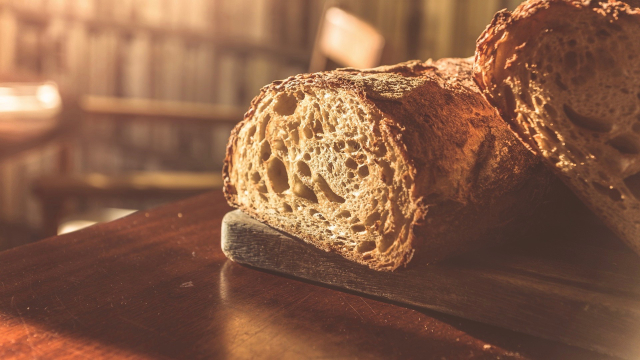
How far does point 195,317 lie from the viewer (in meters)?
0.82

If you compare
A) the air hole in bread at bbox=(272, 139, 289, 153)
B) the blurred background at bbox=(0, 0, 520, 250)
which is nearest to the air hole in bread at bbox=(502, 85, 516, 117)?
the air hole in bread at bbox=(272, 139, 289, 153)

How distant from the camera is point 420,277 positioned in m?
0.90

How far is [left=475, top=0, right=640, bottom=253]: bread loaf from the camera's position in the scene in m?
0.77

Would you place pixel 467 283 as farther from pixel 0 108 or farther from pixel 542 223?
pixel 0 108

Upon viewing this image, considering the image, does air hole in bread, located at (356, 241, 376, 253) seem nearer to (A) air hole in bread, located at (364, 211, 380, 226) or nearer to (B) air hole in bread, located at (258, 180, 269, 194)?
(A) air hole in bread, located at (364, 211, 380, 226)

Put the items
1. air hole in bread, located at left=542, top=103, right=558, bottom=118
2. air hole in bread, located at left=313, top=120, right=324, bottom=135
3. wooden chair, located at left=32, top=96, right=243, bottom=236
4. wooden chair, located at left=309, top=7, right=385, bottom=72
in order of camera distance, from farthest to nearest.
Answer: wooden chair, located at left=32, top=96, right=243, bottom=236
wooden chair, located at left=309, top=7, right=385, bottom=72
air hole in bread, located at left=313, top=120, right=324, bottom=135
air hole in bread, located at left=542, top=103, right=558, bottom=118

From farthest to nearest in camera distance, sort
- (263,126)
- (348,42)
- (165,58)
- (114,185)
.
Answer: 1. (165,58)
2. (114,185)
3. (348,42)
4. (263,126)

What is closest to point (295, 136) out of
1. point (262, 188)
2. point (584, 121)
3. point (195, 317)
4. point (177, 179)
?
point (262, 188)

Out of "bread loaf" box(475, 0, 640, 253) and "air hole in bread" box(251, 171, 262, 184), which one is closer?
"bread loaf" box(475, 0, 640, 253)

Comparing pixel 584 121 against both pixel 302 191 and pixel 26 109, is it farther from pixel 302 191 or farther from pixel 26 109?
pixel 26 109

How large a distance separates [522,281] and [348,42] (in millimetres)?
1444

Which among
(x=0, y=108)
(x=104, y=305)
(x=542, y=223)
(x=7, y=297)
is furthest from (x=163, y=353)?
(x=0, y=108)

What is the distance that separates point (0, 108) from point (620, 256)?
2.19 metres

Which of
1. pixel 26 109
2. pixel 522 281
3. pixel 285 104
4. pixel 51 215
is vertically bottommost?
pixel 51 215
